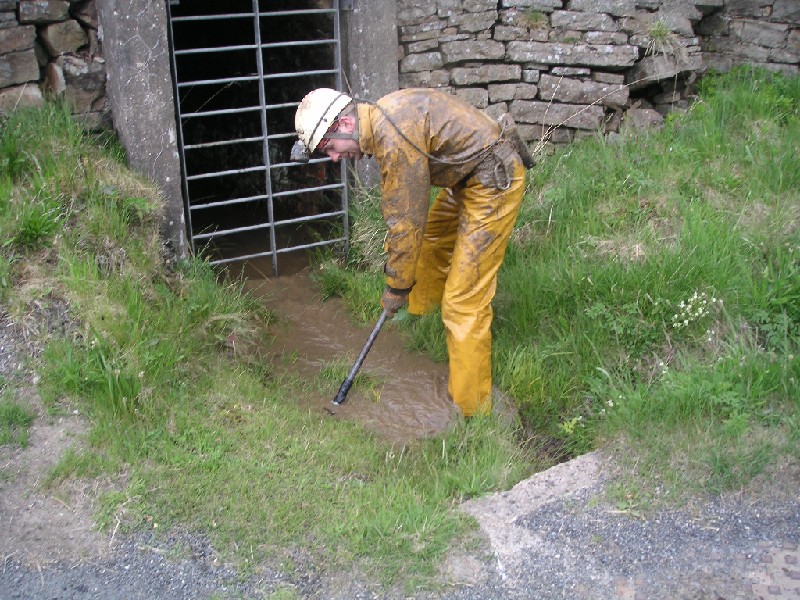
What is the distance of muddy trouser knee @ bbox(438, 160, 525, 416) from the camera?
15.8ft

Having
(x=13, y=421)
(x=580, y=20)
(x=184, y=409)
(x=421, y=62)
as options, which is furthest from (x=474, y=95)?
(x=13, y=421)

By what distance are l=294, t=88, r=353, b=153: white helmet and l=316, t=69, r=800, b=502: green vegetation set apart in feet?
5.48

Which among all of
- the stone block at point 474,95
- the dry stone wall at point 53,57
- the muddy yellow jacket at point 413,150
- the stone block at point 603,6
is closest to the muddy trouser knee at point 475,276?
the muddy yellow jacket at point 413,150

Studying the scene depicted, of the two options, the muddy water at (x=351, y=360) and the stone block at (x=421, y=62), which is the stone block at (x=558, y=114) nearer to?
the stone block at (x=421, y=62)

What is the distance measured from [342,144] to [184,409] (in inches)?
64.2

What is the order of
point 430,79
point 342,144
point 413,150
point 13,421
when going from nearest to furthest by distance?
point 13,421
point 413,150
point 342,144
point 430,79

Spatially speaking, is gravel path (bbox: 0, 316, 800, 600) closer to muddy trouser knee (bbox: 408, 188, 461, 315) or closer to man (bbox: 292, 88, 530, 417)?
man (bbox: 292, 88, 530, 417)

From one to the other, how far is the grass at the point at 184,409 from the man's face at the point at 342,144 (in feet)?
4.31

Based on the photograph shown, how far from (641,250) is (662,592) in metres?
2.35

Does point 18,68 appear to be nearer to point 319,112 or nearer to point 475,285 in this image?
point 319,112

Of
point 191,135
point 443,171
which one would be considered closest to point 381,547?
point 443,171

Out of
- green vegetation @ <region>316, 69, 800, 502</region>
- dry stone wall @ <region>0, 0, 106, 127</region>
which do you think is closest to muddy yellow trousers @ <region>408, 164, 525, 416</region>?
green vegetation @ <region>316, 69, 800, 502</region>

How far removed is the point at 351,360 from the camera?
5.70 meters

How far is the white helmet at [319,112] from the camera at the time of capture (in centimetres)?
459
